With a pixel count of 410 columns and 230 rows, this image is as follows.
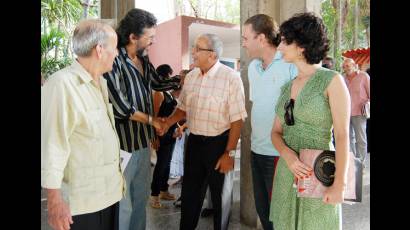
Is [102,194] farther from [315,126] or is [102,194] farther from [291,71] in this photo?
[291,71]

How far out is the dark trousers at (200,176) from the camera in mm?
2922

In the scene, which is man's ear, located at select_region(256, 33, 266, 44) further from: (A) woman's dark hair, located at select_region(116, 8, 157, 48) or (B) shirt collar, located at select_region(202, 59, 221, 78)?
(A) woman's dark hair, located at select_region(116, 8, 157, 48)

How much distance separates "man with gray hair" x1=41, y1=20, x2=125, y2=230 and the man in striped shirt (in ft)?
1.92

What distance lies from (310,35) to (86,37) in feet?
3.75

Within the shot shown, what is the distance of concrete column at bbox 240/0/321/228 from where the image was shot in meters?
3.21

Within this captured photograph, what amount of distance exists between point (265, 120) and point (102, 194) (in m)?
1.35

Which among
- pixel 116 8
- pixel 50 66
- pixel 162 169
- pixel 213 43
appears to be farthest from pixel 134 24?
pixel 50 66

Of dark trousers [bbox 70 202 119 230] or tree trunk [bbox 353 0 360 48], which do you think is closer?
dark trousers [bbox 70 202 119 230]

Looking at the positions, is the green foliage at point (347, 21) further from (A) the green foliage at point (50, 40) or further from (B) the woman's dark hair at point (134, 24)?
(B) the woman's dark hair at point (134, 24)

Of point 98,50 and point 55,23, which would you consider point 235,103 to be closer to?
point 98,50

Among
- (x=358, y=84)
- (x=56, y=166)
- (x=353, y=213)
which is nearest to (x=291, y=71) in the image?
(x=56, y=166)

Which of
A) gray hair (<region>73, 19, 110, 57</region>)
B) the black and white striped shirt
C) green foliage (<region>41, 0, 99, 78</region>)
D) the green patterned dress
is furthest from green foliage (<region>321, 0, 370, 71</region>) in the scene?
gray hair (<region>73, 19, 110, 57</region>)

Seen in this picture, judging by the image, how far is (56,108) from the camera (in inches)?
62.4

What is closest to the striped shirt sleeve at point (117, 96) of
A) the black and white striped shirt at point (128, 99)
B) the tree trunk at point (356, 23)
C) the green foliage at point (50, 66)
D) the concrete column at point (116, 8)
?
the black and white striped shirt at point (128, 99)
